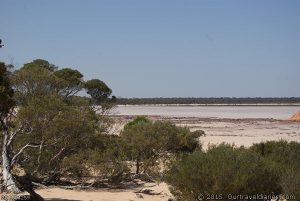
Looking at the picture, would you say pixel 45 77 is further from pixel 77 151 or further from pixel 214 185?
pixel 214 185

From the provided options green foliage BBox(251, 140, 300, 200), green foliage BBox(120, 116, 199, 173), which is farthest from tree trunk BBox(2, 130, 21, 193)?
green foliage BBox(251, 140, 300, 200)

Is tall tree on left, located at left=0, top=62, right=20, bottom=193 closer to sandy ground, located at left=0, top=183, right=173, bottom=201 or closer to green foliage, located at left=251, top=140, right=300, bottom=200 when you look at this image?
sandy ground, located at left=0, top=183, right=173, bottom=201

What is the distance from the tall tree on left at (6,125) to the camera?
10.1 metres

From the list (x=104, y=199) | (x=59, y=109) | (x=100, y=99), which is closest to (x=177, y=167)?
→ (x=104, y=199)

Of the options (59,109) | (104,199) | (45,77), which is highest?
(45,77)

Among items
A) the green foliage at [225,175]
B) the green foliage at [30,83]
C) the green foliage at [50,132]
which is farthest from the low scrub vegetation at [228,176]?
the green foliage at [30,83]

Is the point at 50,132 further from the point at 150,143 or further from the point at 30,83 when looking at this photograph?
the point at 150,143

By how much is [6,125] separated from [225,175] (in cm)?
765

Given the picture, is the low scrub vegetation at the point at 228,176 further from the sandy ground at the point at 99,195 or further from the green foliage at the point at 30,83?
the green foliage at the point at 30,83

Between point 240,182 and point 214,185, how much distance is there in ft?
1.83

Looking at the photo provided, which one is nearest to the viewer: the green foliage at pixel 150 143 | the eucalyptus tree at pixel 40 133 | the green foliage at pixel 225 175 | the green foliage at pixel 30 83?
the green foliage at pixel 225 175

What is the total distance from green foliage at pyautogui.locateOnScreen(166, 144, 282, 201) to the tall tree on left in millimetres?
4298

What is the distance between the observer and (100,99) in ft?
117

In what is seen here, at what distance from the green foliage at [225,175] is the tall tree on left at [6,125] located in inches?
169
